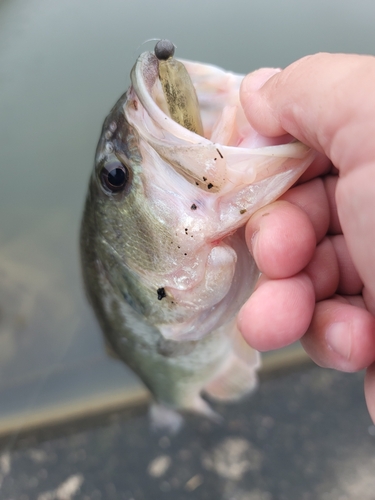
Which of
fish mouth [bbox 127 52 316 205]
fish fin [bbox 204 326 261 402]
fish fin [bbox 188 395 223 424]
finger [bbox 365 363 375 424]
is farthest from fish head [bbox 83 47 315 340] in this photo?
fish fin [bbox 188 395 223 424]

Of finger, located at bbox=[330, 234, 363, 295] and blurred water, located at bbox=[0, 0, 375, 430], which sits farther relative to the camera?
blurred water, located at bbox=[0, 0, 375, 430]

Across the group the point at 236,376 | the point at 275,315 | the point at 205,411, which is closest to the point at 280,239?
the point at 275,315

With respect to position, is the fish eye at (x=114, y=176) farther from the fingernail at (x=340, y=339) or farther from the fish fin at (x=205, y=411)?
the fish fin at (x=205, y=411)

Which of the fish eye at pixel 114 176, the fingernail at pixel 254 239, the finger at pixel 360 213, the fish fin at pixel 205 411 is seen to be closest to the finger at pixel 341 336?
the finger at pixel 360 213

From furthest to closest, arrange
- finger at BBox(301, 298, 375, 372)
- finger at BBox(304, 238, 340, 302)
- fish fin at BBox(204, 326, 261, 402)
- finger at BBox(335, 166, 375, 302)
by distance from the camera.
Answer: fish fin at BBox(204, 326, 261, 402) → finger at BBox(304, 238, 340, 302) → finger at BBox(301, 298, 375, 372) → finger at BBox(335, 166, 375, 302)

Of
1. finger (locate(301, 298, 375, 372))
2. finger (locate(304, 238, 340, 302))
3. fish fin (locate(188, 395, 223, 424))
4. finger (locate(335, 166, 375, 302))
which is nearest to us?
finger (locate(335, 166, 375, 302))

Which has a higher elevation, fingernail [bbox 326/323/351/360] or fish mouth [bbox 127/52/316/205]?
fish mouth [bbox 127/52/316/205]

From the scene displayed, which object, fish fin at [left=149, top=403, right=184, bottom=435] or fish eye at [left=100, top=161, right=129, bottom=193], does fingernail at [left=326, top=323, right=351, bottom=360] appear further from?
fish fin at [left=149, top=403, right=184, bottom=435]

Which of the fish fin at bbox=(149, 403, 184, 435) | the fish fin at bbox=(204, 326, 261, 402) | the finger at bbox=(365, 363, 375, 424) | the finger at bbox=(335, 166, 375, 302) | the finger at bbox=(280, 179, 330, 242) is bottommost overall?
the fish fin at bbox=(149, 403, 184, 435)
